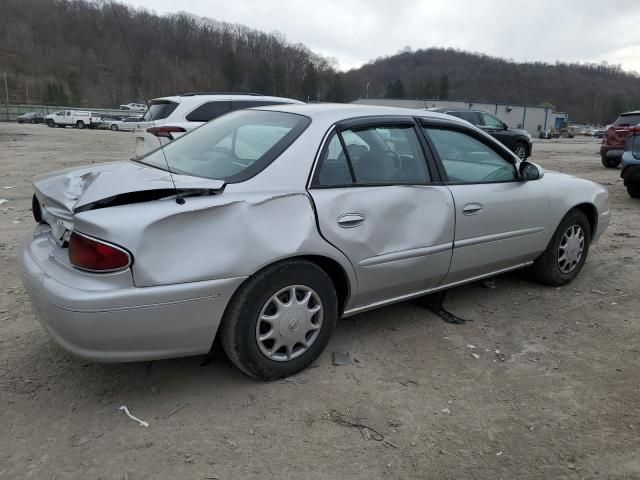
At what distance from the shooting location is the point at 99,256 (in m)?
2.28

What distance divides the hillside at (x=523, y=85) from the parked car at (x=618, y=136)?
9622 cm

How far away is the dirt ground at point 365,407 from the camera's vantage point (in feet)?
7.34

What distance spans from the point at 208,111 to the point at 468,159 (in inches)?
219

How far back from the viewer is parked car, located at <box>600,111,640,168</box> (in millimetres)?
12805

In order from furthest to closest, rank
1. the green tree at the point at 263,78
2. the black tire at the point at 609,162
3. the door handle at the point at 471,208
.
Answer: the green tree at the point at 263,78 < the black tire at the point at 609,162 < the door handle at the point at 471,208

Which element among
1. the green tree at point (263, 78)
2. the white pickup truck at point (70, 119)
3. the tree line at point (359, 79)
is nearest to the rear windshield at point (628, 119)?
the white pickup truck at point (70, 119)

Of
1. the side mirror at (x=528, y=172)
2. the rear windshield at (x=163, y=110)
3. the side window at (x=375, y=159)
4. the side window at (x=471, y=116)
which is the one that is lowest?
the side mirror at (x=528, y=172)

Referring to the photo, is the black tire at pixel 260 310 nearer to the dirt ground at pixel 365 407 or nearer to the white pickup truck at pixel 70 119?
the dirt ground at pixel 365 407

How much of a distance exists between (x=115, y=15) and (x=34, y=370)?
7.27 feet

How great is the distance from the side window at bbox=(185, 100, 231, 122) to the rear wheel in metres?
6.85

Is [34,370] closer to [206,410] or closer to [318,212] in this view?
[206,410]

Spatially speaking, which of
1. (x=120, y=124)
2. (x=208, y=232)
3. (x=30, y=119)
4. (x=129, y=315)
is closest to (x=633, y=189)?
(x=208, y=232)

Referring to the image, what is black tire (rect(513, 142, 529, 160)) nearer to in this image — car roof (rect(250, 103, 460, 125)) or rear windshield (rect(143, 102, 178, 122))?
rear windshield (rect(143, 102, 178, 122))

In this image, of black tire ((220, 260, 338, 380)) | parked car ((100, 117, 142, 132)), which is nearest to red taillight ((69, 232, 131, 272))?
black tire ((220, 260, 338, 380))
